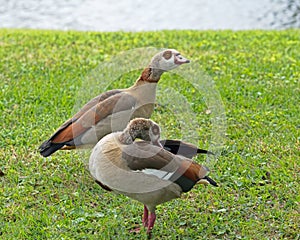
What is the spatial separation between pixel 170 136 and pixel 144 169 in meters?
1.85

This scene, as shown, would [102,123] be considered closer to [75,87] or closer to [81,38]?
[75,87]

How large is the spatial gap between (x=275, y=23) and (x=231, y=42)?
4041 mm

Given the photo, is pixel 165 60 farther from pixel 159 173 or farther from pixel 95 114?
pixel 159 173

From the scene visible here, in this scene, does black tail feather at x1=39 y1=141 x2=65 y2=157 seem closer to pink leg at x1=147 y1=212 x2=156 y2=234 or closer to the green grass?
the green grass

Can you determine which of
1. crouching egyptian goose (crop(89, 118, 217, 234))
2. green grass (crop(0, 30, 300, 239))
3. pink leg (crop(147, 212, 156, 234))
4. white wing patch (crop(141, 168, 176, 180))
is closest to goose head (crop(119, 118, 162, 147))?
crouching egyptian goose (crop(89, 118, 217, 234))

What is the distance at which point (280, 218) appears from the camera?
15.0 feet

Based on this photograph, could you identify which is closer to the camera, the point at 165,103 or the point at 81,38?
the point at 165,103

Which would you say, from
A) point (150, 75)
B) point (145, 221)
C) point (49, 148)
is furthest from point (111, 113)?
point (145, 221)

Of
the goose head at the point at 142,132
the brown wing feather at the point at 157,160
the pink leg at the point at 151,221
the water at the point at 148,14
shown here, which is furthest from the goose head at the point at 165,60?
the water at the point at 148,14

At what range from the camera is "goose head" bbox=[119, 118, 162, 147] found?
4.31 metres

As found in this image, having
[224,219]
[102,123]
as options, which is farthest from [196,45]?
[224,219]

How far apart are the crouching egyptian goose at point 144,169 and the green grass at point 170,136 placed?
1.33 ft

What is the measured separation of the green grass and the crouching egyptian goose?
404 millimetres

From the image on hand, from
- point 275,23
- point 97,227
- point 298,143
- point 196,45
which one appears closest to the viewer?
point 97,227
